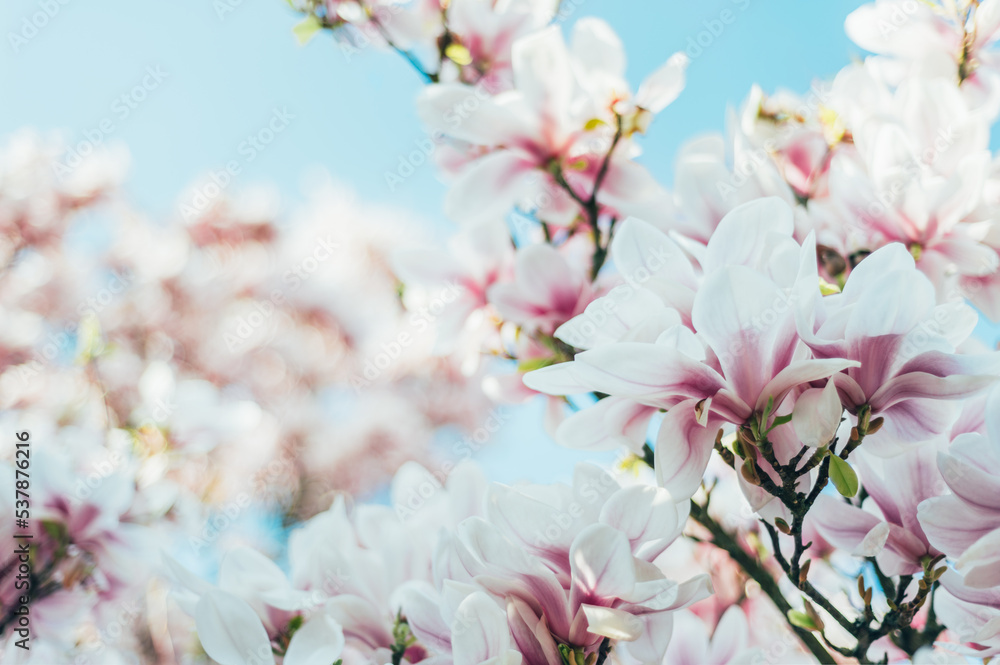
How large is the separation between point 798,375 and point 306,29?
0.91 meters

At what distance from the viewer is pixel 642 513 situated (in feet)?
1.39

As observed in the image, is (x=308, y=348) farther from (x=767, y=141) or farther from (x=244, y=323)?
(x=767, y=141)

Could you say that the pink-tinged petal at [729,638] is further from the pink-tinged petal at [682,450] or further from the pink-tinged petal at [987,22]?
the pink-tinged petal at [987,22]

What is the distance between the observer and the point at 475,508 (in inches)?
25.4

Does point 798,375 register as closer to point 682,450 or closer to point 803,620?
point 682,450

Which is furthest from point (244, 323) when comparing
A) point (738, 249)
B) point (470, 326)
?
point (738, 249)

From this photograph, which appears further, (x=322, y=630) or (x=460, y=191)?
(x=460, y=191)

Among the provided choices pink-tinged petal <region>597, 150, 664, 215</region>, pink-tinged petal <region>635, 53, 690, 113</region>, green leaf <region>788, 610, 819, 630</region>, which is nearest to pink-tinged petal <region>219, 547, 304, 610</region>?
green leaf <region>788, 610, 819, 630</region>

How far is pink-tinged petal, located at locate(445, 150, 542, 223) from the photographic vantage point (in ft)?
2.43

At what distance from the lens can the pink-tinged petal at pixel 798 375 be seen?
36cm

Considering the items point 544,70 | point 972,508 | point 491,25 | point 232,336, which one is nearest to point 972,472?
point 972,508

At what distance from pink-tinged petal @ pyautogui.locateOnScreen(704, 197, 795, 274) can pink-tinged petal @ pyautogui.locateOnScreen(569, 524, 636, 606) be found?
0.62 feet

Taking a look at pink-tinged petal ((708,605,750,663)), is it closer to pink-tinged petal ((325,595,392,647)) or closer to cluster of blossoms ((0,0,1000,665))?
cluster of blossoms ((0,0,1000,665))

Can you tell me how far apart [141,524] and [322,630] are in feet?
2.07
